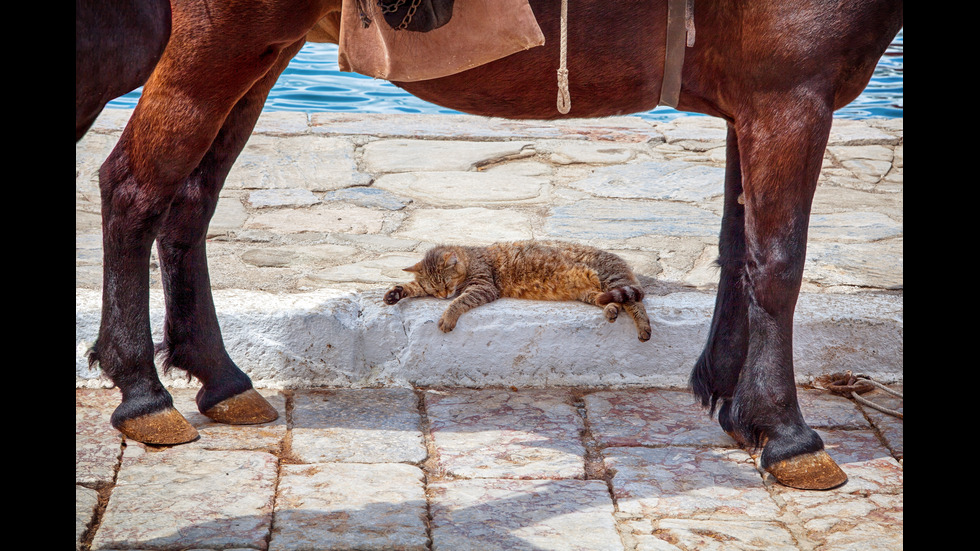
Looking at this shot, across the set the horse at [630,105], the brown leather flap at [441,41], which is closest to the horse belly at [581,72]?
the horse at [630,105]

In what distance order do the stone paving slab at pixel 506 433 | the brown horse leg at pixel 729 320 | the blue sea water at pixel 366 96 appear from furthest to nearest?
the blue sea water at pixel 366 96, the brown horse leg at pixel 729 320, the stone paving slab at pixel 506 433

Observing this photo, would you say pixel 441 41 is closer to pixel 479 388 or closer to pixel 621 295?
pixel 621 295

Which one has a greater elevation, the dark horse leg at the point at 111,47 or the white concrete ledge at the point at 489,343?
the dark horse leg at the point at 111,47

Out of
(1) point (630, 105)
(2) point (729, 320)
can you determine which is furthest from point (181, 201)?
(2) point (729, 320)

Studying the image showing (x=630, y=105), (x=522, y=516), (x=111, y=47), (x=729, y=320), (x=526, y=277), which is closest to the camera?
(x=111, y=47)

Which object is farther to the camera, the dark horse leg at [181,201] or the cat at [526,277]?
the cat at [526,277]

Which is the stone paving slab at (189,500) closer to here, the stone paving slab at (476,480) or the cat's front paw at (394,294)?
the stone paving slab at (476,480)

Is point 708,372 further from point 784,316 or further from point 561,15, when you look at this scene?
point 561,15

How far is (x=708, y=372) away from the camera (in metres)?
3.64

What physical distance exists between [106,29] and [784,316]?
2.29 metres

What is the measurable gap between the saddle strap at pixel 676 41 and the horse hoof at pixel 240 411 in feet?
5.91

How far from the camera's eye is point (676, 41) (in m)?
3.04

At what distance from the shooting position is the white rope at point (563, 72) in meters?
2.97

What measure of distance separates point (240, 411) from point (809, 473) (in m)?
1.95
